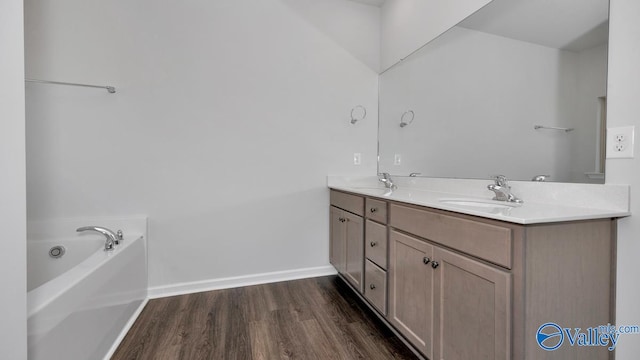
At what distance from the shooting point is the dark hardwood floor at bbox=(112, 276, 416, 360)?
144 centimetres

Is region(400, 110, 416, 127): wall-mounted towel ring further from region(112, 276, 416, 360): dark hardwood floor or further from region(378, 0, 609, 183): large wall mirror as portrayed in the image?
region(112, 276, 416, 360): dark hardwood floor

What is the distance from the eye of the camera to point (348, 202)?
6.70ft

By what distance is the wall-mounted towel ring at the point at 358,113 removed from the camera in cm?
254

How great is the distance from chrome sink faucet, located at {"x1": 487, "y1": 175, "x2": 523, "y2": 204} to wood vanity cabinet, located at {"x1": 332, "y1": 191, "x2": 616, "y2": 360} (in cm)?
36

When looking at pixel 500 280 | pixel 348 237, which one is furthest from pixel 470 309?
pixel 348 237

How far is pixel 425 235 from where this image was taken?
1243 millimetres

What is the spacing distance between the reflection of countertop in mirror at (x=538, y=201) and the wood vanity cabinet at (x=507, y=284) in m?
0.03

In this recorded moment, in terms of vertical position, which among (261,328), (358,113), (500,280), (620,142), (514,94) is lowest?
(261,328)

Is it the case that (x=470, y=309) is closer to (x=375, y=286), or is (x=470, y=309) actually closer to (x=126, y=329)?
(x=375, y=286)

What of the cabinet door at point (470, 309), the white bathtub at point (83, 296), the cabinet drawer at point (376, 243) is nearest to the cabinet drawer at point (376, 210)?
the cabinet drawer at point (376, 243)

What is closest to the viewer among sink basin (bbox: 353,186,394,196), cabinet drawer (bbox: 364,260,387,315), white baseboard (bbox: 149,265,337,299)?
cabinet drawer (bbox: 364,260,387,315)

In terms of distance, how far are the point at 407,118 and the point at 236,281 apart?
6.50ft

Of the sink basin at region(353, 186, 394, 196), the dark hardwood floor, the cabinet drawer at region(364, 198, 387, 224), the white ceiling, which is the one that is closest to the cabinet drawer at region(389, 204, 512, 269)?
the cabinet drawer at region(364, 198, 387, 224)

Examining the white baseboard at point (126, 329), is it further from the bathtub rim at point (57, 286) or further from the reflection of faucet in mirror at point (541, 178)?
the reflection of faucet in mirror at point (541, 178)
